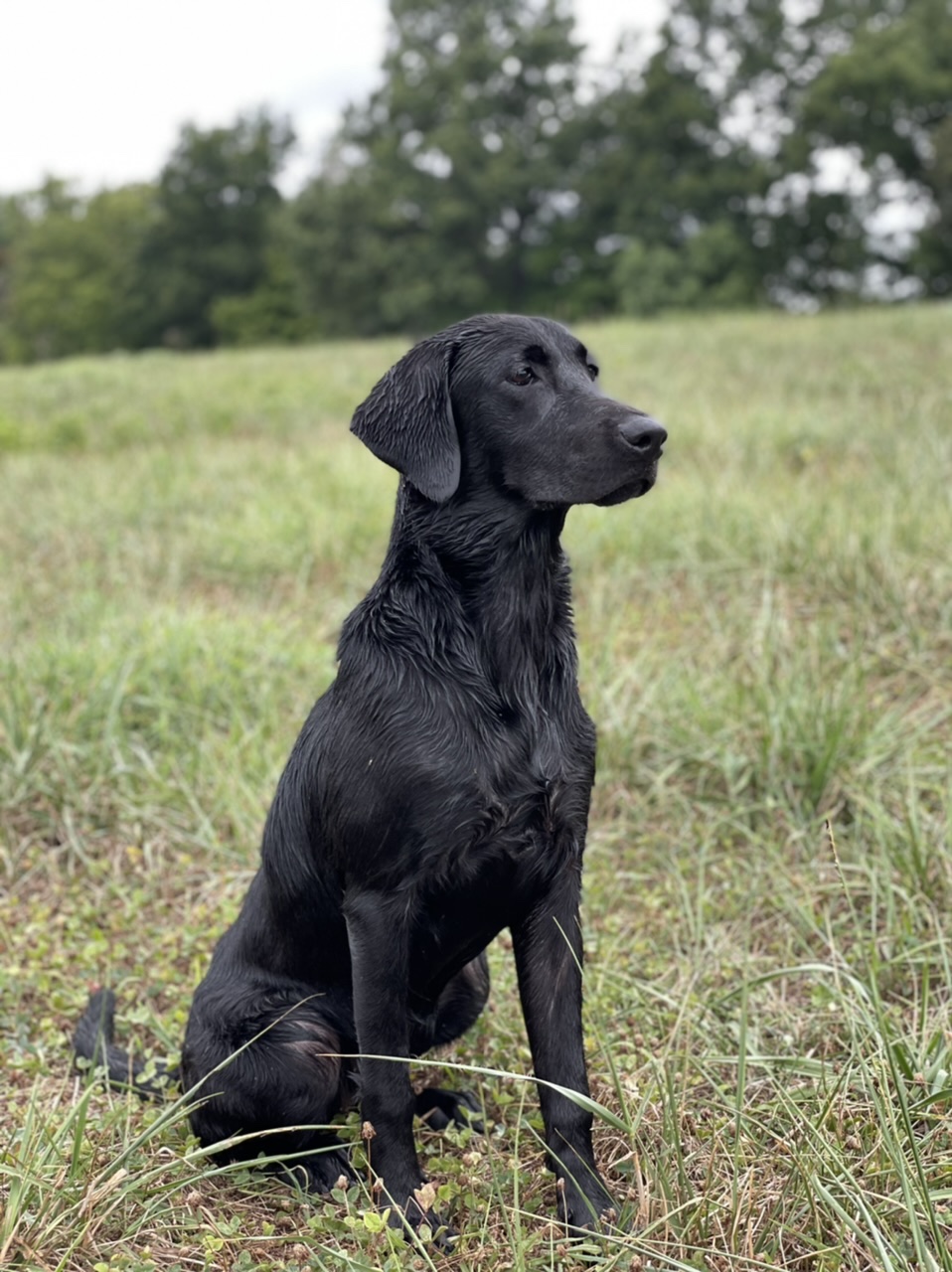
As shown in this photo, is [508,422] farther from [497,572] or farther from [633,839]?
[633,839]

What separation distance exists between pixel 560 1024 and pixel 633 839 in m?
1.62

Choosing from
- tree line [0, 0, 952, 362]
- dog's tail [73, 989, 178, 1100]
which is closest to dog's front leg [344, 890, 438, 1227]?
dog's tail [73, 989, 178, 1100]

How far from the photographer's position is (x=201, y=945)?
3.25 metres

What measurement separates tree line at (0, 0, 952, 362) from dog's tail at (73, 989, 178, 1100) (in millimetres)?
30762

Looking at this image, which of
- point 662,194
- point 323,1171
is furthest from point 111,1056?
point 662,194

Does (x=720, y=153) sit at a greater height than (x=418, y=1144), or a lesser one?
greater

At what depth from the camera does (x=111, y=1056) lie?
8.52ft

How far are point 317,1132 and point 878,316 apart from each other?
12.8 metres

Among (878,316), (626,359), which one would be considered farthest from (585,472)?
(878,316)

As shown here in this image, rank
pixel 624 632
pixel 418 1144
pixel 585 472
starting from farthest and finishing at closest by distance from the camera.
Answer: pixel 624 632 < pixel 418 1144 < pixel 585 472

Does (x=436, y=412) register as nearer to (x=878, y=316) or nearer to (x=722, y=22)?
(x=878, y=316)

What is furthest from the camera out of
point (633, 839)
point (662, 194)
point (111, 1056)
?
point (662, 194)

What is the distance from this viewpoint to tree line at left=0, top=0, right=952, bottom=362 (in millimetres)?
→ 31938

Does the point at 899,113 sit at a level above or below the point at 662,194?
above
